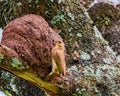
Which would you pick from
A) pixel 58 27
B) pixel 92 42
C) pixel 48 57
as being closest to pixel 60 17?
pixel 58 27

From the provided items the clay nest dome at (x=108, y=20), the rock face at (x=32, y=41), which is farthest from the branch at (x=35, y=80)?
the clay nest dome at (x=108, y=20)

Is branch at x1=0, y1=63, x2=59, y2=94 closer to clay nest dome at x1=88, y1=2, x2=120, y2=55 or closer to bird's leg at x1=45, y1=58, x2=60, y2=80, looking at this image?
bird's leg at x1=45, y1=58, x2=60, y2=80

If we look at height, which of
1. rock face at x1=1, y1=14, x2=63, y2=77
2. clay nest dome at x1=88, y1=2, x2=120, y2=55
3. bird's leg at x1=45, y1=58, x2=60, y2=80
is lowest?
clay nest dome at x1=88, y1=2, x2=120, y2=55


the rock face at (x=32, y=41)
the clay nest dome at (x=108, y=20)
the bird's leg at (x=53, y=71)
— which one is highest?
the rock face at (x=32, y=41)

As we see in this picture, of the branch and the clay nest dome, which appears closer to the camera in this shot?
the branch

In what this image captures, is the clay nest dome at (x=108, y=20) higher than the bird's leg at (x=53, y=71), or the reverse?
the bird's leg at (x=53, y=71)

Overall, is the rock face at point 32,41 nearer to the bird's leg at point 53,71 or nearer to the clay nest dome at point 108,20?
the bird's leg at point 53,71

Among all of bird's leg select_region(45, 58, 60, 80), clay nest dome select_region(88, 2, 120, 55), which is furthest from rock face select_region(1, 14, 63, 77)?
clay nest dome select_region(88, 2, 120, 55)

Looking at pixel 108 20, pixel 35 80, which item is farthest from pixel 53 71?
pixel 108 20

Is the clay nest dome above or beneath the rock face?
beneath
